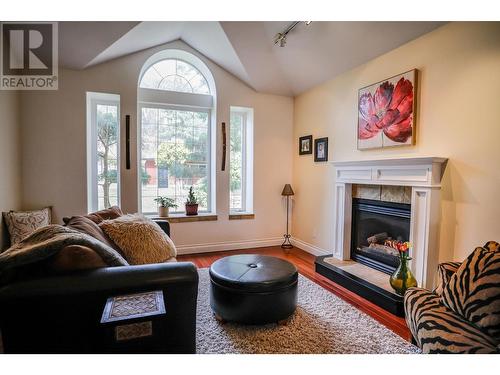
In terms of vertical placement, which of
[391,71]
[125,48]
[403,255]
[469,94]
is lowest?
[403,255]

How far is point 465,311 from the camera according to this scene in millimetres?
1457

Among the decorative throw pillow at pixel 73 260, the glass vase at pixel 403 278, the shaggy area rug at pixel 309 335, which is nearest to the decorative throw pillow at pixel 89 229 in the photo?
the decorative throw pillow at pixel 73 260

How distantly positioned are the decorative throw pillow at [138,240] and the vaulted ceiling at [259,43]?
2184mm

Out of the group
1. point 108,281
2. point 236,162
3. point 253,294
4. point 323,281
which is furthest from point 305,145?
point 108,281

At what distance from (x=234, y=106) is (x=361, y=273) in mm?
2983

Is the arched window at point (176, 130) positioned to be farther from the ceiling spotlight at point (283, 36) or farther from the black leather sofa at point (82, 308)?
the black leather sofa at point (82, 308)

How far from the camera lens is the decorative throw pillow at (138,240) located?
208 centimetres

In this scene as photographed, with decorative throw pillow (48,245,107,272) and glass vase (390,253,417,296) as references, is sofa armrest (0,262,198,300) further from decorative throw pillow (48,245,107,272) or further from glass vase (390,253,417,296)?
glass vase (390,253,417,296)

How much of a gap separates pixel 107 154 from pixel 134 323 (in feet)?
10.3

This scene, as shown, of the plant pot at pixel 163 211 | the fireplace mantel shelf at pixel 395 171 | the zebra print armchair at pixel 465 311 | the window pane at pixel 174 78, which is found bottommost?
the zebra print armchair at pixel 465 311

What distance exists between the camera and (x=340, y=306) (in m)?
2.43
